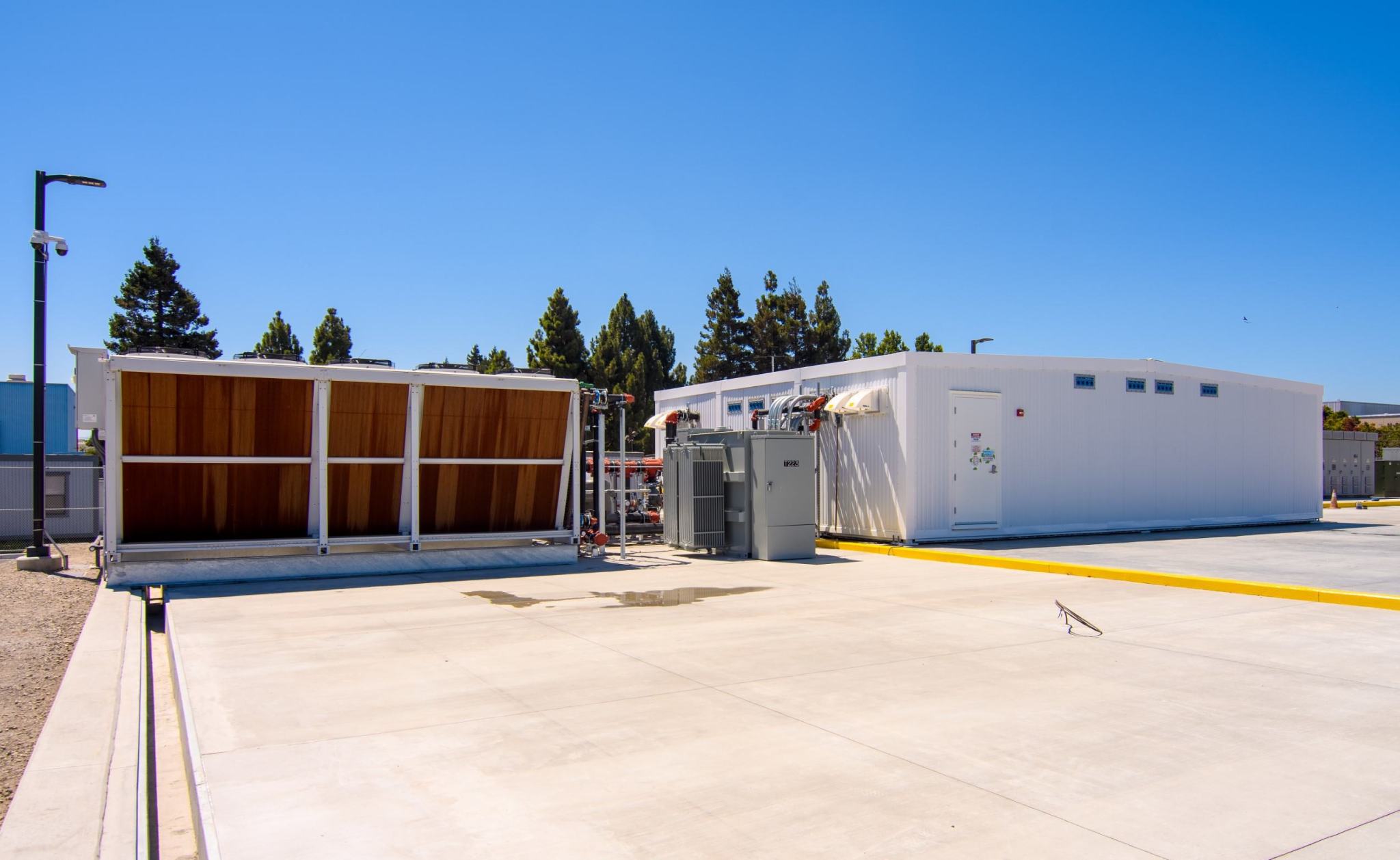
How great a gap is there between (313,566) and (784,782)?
10760mm

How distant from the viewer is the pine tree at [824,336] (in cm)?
5950

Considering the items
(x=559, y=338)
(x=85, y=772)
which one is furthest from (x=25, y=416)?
(x=85, y=772)

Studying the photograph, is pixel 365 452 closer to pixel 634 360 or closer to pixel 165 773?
pixel 165 773

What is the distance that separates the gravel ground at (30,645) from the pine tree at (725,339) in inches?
1823

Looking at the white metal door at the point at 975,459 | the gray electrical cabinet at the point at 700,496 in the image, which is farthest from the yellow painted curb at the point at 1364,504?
the gray electrical cabinet at the point at 700,496

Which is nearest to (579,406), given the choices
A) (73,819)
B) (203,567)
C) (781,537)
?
(781,537)

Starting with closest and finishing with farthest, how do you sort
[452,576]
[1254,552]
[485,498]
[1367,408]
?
[452,576], [485,498], [1254,552], [1367,408]

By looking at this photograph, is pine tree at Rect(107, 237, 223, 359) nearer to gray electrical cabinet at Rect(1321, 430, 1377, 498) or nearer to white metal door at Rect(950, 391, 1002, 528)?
white metal door at Rect(950, 391, 1002, 528)

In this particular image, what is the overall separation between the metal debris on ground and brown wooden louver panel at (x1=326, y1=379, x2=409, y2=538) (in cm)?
987

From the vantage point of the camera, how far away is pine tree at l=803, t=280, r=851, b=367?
195ft

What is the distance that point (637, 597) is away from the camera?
11.9 metres

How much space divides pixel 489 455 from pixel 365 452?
77.6 inches

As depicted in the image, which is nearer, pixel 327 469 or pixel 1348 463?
pixel 327 469

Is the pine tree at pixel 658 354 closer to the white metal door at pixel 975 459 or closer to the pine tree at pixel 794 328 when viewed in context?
the pine tree at pixel 794 328
